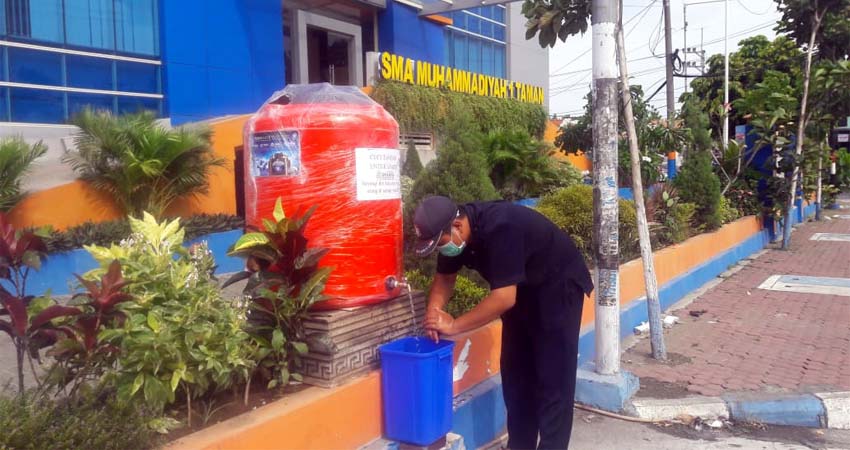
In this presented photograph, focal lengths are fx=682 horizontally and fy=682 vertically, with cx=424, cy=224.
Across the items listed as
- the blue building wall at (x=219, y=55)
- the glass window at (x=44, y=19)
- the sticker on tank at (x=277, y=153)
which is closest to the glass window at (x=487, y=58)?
the blue building wall at (x=219, y=55)

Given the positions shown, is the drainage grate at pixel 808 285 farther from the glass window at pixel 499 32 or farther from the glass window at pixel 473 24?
the glass window at pixel 499 32

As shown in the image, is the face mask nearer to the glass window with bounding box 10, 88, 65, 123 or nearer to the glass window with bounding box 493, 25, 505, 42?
the glass window with bounding box 10, 88, 65, 123

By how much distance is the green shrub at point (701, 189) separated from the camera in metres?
10.4

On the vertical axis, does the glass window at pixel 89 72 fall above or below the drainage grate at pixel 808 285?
above

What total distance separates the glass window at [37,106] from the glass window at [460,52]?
12876 millimetres

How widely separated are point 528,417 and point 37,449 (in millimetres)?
2420

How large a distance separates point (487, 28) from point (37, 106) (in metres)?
15.9

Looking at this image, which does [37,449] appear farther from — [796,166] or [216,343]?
[796,166]

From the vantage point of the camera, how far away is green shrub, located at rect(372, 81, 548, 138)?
586 inches

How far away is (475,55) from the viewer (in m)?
22.9

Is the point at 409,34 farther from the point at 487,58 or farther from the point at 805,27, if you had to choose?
the point at 805,27

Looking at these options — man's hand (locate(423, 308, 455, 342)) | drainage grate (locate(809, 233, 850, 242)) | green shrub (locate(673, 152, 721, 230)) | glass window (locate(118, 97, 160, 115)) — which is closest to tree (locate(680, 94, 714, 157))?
A: green shrub (locate(673, 152, 721, 230))

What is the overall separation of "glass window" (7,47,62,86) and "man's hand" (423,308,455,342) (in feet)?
31.9

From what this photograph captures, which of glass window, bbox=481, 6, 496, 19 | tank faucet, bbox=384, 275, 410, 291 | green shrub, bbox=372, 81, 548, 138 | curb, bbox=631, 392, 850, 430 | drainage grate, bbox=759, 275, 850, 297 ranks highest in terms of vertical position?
glass window, bbox=481, 6, 496, 19
